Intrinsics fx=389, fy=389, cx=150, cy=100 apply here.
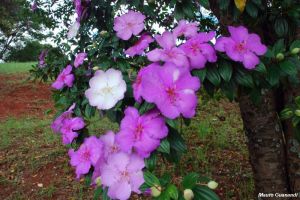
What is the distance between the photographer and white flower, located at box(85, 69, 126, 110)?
0.96 metres

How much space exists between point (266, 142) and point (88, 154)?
1.11 meters

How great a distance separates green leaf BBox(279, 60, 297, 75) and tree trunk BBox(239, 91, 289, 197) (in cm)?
70

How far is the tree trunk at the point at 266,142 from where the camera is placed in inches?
71.5

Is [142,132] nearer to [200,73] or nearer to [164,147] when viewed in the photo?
[164,147]

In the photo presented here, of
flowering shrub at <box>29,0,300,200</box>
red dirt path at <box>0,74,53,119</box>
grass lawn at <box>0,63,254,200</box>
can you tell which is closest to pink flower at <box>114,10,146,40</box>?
flowering shrub at <box>29,0,300,200</box>

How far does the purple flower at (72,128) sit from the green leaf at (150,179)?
380 mm

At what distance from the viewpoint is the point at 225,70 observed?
97 cm

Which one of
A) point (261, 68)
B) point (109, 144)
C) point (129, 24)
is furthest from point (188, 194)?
point (129, 24)

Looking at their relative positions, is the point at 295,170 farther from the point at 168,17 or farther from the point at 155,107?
the point at 168,17

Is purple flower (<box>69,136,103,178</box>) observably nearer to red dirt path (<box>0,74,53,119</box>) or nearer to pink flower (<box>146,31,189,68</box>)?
pink flower (<box>146,31,189,68</box>)

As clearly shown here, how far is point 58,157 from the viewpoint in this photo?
377 centimetres

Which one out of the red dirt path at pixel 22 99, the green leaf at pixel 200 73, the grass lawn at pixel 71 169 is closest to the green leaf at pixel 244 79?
the green leaf at pixel 200 73

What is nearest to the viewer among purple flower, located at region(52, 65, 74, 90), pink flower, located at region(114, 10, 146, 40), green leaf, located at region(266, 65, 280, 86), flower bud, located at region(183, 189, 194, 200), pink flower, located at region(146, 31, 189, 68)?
flower bud, located at region(183, 189, 194, 200)

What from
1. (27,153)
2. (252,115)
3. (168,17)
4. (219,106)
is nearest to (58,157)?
(27,153)
